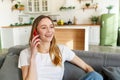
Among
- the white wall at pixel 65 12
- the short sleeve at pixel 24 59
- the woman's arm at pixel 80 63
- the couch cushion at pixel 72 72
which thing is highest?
the white wall at pixel 65 12

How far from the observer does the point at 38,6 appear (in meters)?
7.66

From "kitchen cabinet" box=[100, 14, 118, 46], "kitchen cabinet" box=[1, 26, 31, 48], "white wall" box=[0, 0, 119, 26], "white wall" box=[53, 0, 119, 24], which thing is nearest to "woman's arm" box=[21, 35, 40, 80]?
"kitchen cabinet" box=[1, 26, 31, 48]

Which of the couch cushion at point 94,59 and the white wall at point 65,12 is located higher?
the white wall at point 65,12

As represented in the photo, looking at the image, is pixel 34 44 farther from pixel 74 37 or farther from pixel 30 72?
pixel 74 37

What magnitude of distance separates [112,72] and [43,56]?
613mm

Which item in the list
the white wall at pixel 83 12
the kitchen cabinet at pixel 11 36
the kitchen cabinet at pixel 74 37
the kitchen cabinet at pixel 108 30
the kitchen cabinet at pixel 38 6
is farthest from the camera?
the kitchen cabinet at pixel 38 6

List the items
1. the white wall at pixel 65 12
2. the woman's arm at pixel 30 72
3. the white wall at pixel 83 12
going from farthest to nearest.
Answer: the white wall at pixel 83 12 → the white wall at pixel 65 12 → the woman's arm at pixel 30 72

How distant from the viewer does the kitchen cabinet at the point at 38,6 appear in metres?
7.62

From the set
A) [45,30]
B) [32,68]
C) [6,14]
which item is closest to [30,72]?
[32,68]

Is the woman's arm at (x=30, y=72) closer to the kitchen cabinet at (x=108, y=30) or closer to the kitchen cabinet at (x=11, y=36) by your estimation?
the kitchen cabinet at (x=11, y=36)

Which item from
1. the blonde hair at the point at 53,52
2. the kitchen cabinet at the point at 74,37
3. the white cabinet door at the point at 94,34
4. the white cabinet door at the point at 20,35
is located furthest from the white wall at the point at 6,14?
the blonde hair at the point at 53,52

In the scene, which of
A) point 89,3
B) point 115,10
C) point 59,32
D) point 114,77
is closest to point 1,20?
point 59,32

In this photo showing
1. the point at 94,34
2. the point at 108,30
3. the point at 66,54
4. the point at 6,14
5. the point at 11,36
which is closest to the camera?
the point at 66,54

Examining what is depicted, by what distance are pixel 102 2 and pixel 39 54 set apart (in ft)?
20.2
